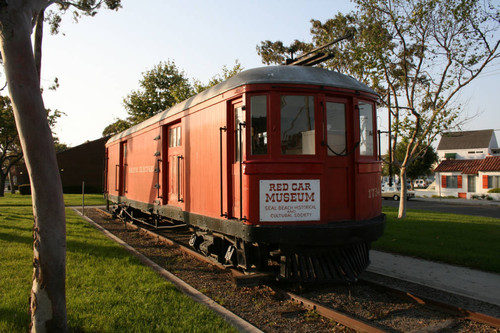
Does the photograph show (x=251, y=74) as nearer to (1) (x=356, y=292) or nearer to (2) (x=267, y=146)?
(2) (x=267, y=146)

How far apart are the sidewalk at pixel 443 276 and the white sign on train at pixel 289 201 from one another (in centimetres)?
242

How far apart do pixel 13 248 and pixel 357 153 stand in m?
7.47

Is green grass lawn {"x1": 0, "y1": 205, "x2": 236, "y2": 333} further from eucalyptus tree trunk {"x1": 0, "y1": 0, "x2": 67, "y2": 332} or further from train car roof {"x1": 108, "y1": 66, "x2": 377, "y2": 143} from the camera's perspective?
train car roof {"x1": 108, "y1": 66, "x2": 377, "y2": 143}

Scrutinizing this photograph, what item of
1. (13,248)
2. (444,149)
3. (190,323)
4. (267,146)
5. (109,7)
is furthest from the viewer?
(444,149)

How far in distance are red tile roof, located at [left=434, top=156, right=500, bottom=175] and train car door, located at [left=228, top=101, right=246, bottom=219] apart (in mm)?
35321

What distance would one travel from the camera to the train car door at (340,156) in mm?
5590

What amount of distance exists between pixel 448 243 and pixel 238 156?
6198 millimetres

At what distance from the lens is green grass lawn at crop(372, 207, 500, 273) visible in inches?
294

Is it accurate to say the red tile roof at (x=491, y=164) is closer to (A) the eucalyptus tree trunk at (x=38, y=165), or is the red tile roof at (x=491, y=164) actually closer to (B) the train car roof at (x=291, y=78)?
(B) the train car roof at (x=291, y=78)

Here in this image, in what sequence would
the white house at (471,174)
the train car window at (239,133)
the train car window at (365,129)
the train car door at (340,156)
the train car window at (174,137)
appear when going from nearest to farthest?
1. the train car window at (239,133)
2. the train car door at (340,156)
3. the train car window at (365,129)
4. the train car window at (174,137)
5. the white house at (471,174)

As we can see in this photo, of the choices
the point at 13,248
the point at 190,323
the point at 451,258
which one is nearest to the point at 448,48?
the point at 451,258

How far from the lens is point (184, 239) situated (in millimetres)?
10383

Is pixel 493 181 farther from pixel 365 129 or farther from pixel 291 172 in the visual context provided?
pixel 291 172

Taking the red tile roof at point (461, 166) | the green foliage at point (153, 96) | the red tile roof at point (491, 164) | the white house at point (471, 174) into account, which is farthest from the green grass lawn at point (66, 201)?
the red tile roof at point (491, 164)
